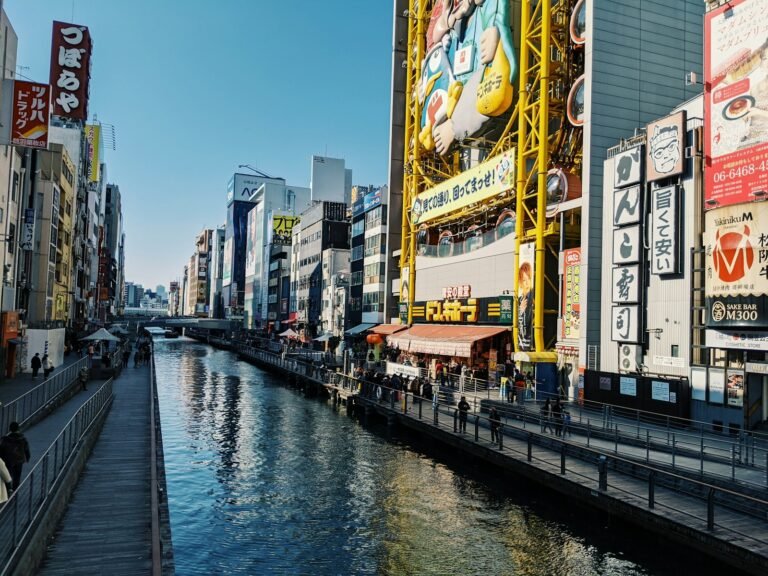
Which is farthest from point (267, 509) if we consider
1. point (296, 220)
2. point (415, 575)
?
point (296, 220)

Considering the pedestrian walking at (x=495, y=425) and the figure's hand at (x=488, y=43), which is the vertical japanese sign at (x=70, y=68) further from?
the pedestrian walking at (x=495, y=425)

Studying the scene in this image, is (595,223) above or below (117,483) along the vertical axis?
above

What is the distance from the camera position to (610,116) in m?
37.9

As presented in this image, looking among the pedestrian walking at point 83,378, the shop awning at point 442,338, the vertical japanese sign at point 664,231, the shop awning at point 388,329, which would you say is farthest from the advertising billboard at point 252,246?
the vertical japanese sign at point 664,231

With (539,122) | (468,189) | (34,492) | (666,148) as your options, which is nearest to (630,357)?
(666,148)

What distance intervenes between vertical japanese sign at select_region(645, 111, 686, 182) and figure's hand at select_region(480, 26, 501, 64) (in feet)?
73.0

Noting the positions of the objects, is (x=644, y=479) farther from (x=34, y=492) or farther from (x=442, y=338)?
(x=442, y=338)

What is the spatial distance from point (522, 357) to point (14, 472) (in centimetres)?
3147

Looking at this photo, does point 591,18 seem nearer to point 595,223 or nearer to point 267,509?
point 595,223

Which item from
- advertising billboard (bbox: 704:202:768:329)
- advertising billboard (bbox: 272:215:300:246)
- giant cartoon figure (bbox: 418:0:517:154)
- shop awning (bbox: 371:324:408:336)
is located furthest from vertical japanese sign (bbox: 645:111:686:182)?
advertising billboard (bbox: 272:215:300:246)

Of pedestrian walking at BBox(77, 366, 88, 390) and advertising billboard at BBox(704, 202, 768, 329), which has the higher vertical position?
advertising billboard at BBox(704, 202, 768, 329)

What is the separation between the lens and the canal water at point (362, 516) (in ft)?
56.6

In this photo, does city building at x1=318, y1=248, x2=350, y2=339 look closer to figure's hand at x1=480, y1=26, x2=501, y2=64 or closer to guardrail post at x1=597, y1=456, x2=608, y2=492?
figure's hand at x1=480, y1=26, x2=501, y2=64

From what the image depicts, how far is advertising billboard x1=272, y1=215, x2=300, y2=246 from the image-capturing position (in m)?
148
